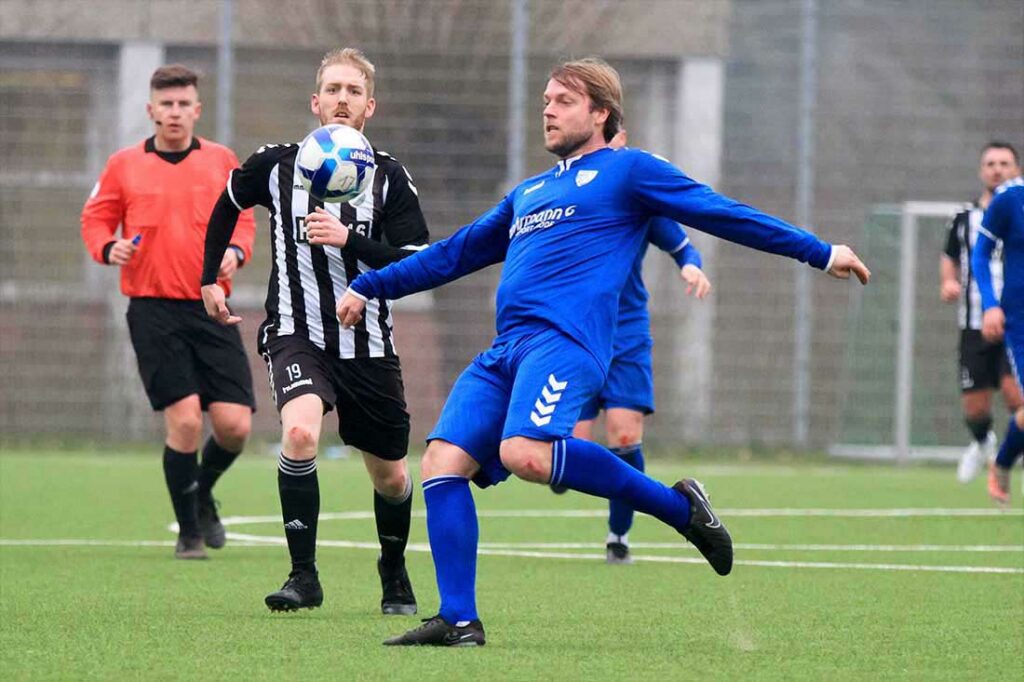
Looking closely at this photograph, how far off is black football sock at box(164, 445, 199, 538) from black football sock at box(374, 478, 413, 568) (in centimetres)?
Answer: 202

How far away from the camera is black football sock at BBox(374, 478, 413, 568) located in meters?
7.45

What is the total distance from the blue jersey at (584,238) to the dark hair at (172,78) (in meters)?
3.38

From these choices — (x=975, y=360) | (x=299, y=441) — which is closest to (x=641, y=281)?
(x=299, y=441)

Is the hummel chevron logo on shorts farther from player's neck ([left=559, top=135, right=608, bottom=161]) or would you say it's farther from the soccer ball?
the soccer ball

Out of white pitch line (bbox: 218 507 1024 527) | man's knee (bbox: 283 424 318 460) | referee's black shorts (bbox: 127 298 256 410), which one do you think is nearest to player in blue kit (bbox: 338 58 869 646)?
man's knee (bbox: 283 424 318 460)

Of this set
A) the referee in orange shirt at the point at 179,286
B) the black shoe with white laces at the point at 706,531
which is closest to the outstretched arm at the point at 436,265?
the black shoe with white laces at the point at 706,531

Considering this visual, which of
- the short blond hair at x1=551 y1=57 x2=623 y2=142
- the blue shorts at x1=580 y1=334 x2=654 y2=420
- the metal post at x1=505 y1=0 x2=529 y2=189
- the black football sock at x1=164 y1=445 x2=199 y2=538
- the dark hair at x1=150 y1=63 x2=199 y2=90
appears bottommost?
the black football sock at x1=164 y1=445 x2=199 y2=538

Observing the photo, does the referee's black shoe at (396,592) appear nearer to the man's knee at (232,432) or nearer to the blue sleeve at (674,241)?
the man's knee at (232,432)

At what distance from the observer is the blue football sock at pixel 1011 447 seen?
12.3 meters

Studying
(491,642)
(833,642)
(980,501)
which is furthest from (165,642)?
(980,501)

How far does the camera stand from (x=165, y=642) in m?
6.27

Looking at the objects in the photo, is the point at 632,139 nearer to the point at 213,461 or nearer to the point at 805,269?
the point at 805,269

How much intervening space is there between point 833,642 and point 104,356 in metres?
11.6

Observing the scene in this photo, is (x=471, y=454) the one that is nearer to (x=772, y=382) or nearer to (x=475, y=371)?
(x=475, y=371)
